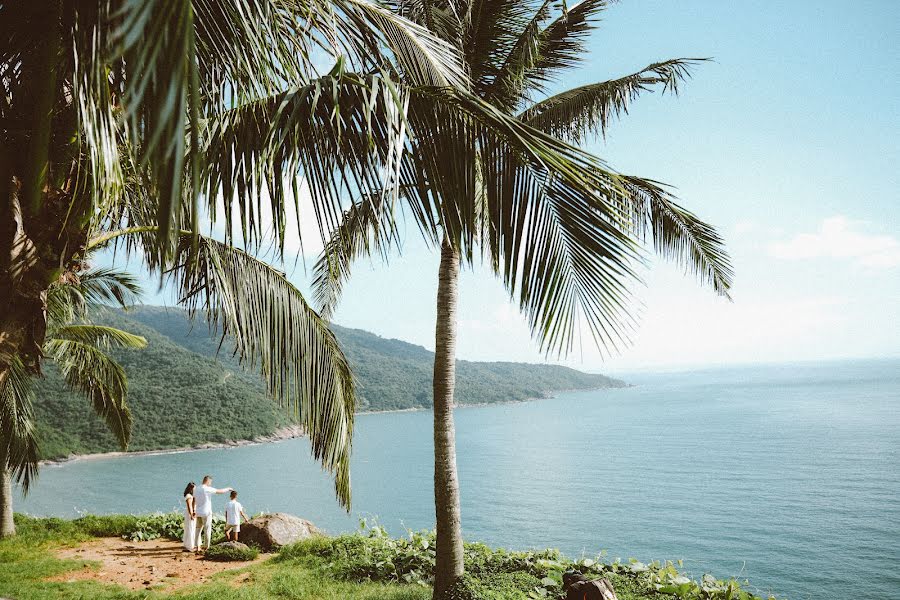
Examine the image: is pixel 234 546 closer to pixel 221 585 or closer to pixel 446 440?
pixel 221 585

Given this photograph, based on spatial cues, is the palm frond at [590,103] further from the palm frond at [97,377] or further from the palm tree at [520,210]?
the palm frond at [97,377]

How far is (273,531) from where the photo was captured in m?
10.1

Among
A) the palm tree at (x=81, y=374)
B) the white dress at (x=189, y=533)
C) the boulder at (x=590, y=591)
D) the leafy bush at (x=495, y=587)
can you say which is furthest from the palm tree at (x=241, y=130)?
the white dress at (x=189, y=533)

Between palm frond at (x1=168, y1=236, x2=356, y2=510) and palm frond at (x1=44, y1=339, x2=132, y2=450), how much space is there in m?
6.58

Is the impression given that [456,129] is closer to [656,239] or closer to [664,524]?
[656,239]

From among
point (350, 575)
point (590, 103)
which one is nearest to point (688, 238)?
point (590, 103)

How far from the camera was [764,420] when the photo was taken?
85.1 metres

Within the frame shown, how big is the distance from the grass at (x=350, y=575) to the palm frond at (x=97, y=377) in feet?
7.72

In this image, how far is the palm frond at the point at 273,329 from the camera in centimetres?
333

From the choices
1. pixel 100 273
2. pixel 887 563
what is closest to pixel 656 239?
pixel 100 273

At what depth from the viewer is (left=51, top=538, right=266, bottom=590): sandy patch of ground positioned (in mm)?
7824

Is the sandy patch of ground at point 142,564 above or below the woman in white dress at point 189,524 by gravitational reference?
below

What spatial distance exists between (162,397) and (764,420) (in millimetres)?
86690

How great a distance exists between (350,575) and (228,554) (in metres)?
2.60
